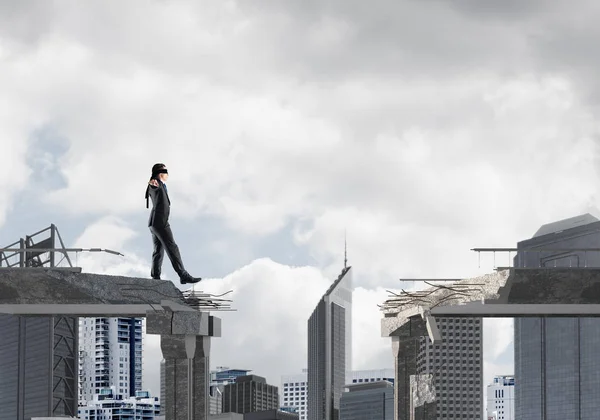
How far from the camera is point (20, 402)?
98312mm

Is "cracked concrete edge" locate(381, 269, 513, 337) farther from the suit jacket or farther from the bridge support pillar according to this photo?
the suit jacket

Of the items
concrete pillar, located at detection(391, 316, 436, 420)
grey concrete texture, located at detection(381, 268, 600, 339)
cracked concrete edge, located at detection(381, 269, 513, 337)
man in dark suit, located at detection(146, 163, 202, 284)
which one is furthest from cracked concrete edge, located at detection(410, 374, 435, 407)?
man in dark suit, located at detection(146, 163, 202, 284)

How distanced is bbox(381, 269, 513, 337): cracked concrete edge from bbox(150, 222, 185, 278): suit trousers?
20.0 ft

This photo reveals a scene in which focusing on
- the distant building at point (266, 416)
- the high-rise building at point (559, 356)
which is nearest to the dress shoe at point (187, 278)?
the distant building at point (266, 416)

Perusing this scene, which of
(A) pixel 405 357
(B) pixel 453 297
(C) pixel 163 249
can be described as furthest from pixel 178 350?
(B) pixel 453 297

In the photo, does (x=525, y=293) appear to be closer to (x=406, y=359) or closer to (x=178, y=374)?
(x=406, y=359)

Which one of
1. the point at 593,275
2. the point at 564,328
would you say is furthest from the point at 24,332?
the point at 564,328

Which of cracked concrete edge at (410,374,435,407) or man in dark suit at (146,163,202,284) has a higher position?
man in dark suit at (146,163,202,284)

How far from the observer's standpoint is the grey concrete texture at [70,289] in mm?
28531

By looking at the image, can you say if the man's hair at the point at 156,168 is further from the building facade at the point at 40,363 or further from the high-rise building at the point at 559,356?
the high-rise building at the point at 559,356

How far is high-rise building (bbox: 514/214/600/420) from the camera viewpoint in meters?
171

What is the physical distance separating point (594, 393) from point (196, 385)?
150 meters

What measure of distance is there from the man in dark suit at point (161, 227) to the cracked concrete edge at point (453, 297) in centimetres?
565

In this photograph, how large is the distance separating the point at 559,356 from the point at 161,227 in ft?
504
